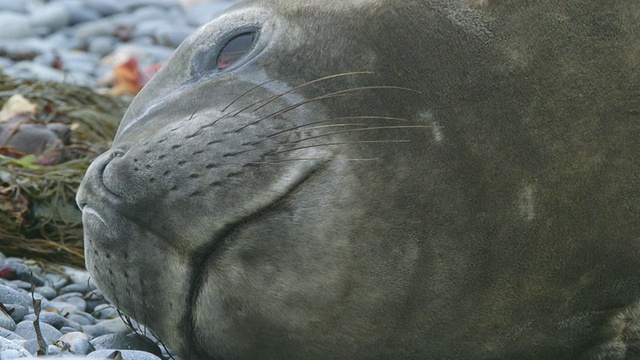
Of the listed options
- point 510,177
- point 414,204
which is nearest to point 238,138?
point 414,204

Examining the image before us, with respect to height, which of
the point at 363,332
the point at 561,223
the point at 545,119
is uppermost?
the point at 545,119

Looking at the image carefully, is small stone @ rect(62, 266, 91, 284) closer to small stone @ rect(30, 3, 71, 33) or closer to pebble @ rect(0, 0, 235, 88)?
pebble @ rect(0, 0, 235, 88)

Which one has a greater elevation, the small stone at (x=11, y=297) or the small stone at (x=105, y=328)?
the small stone at (x=11, y=297)

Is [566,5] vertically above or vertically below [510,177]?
above

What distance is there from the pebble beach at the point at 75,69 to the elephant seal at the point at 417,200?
454 millimetres

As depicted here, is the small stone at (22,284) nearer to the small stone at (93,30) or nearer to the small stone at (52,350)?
the small stone at (52,350)

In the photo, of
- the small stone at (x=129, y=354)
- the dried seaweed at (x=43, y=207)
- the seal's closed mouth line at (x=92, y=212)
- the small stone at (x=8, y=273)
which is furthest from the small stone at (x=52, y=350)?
the dried seaweed at (x=43, y=207)

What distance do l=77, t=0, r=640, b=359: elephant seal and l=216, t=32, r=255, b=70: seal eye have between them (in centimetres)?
33

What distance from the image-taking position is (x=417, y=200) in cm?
360

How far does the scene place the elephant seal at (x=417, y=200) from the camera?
359 cm

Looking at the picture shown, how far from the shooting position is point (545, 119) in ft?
11.9

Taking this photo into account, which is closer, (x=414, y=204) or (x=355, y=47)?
(x=414, y=204)

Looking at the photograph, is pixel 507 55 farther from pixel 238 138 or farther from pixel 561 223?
pixel 238 138

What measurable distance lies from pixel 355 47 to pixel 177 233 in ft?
2.72
